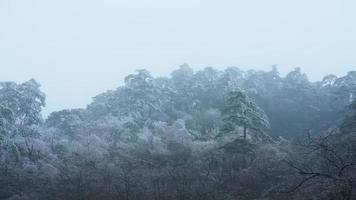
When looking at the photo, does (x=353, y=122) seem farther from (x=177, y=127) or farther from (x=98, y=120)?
(x=98, y=120)

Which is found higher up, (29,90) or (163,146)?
(29,90)

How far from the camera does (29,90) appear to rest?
4672cm

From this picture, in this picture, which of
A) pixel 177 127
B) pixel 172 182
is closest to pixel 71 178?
pixel 172 182

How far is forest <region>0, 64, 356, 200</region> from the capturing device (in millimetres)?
28545

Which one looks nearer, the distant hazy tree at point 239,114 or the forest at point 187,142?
the forest at point 187,142

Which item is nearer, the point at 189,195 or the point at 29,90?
the point at 189,195

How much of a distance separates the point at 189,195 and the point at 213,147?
11.5 meters

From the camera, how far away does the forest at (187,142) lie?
28.5m

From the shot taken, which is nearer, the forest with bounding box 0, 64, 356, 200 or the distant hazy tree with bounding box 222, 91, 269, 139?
the forest with bounding box 0, 64, 356, 200

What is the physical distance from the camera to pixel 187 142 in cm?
4147

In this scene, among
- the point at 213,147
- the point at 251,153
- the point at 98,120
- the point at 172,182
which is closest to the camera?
the point at 172,182

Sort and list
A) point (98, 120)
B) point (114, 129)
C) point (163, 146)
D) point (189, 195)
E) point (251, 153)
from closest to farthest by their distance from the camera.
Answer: point (189, 195), point (251, 153), point (163, 146), point (114, 129), point (98, 120)

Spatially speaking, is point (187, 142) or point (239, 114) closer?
point (239, 114)

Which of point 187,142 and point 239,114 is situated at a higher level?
point 239,114
